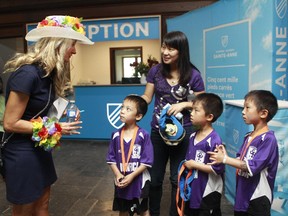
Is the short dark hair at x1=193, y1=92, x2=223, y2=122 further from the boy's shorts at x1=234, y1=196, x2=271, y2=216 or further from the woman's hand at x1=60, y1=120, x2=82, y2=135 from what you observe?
the woman's hand at x1=60, y1=120, x2=82, y2=135

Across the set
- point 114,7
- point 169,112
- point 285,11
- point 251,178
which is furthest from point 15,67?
point 114,7

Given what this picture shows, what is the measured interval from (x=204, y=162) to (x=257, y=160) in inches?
15.8

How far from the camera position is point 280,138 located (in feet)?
8.40

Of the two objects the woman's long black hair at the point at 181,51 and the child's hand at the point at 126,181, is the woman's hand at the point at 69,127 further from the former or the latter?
the woman's long black hair at the point at 181,51

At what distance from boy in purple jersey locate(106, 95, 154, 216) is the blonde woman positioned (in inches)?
19.7

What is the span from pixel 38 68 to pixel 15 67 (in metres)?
0.15

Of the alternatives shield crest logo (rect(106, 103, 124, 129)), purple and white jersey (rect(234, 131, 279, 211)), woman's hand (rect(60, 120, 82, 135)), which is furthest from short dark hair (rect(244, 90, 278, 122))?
shield crest logo (rect(106, 103, 124, 129))

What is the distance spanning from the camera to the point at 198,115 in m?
2.22

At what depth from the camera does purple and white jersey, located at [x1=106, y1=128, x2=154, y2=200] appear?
91.1 inches

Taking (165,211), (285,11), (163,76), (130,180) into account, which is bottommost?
(165,211)

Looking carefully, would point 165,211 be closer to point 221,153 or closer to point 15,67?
point 221,153

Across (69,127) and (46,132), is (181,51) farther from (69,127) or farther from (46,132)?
(46,132)

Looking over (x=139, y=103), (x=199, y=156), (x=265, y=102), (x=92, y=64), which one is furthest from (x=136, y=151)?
(x=92, y=64)

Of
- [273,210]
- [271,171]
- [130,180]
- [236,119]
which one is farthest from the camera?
[236,119]
